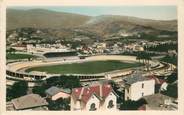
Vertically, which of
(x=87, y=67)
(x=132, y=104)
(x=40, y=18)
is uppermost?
(x=40, y=18)

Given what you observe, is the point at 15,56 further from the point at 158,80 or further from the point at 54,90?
the point at 158,80

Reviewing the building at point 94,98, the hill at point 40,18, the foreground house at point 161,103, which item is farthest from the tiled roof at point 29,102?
the foreground house at point 161,103

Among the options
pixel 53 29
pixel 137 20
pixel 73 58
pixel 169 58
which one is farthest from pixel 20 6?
pixel 169 58

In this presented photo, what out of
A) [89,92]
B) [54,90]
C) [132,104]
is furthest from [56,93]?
[132,104]

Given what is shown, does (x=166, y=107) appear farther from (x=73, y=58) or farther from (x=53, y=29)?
(x=53, y=29)

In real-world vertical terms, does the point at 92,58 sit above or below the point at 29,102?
above
